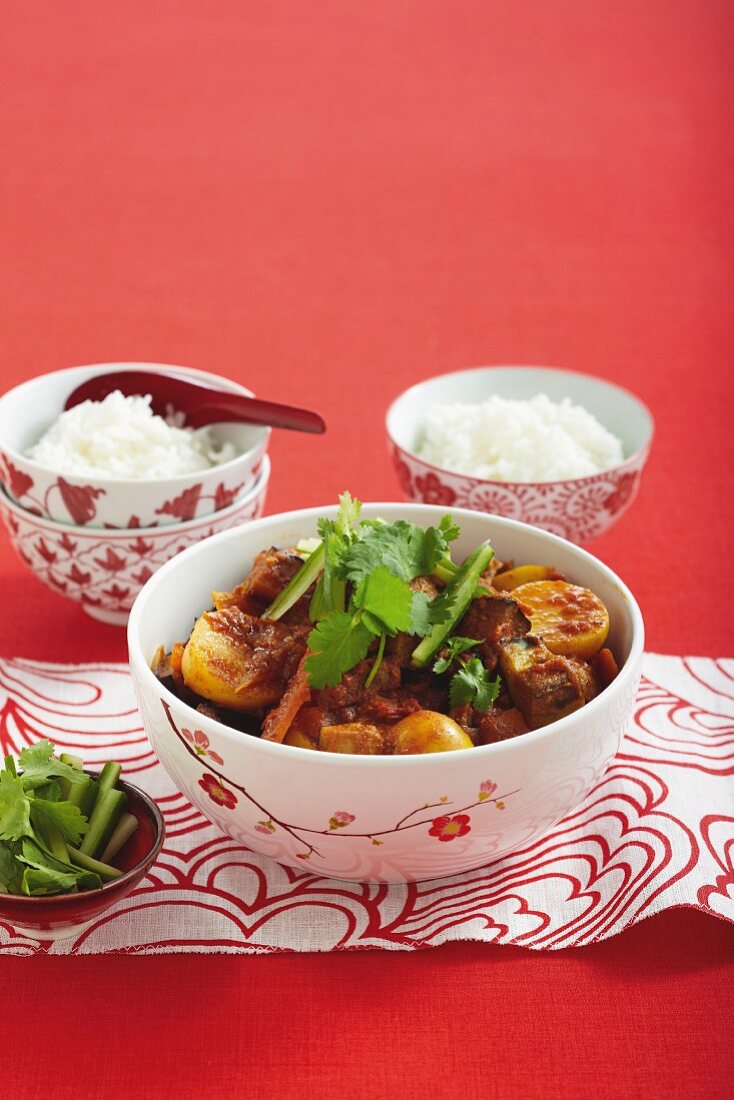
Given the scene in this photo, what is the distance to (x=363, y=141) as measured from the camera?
5.30 m

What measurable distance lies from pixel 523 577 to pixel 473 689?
1.03ft

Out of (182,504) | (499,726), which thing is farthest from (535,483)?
(499,726)

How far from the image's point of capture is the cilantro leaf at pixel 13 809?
1.49 metres

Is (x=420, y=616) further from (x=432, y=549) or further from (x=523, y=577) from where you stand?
(x=523, y=577)

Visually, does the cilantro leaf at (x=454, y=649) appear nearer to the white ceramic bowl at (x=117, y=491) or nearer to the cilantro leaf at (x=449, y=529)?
the cilantro leaf at (x=449, y=529)

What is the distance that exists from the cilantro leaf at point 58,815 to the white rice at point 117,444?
3.04ft

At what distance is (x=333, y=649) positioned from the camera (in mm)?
Answer: 1540

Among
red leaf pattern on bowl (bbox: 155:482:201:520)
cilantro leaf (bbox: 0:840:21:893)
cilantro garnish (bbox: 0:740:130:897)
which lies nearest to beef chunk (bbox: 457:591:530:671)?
cilantro garnish (bbox: 0:740:130:897)

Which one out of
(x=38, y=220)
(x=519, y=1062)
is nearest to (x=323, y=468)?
(x=519, y=1062)

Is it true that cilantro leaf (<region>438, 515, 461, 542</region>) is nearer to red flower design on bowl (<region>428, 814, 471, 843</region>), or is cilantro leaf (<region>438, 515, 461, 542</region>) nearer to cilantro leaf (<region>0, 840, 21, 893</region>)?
red flower design on bowl (<region>428, 814, 471, 843</region>)

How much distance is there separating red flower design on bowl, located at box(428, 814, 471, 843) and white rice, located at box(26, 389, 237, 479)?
3.82 ft

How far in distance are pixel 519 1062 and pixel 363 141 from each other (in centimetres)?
460

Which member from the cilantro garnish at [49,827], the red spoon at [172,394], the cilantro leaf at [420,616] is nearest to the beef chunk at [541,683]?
the cilantro leaf at [420,616]

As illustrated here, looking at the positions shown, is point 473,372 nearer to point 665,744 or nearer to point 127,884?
point 665,744
